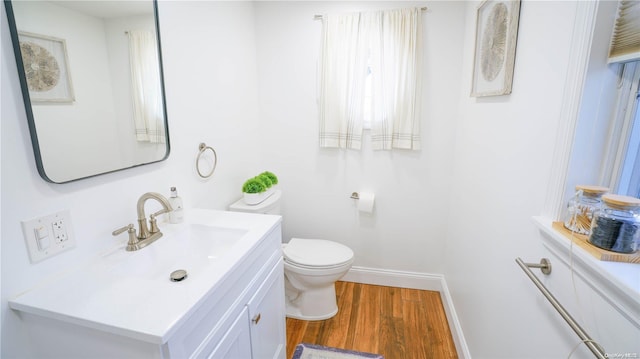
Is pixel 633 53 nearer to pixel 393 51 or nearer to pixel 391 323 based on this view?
pixel 393 51

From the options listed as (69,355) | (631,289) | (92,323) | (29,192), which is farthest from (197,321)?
(631,289)

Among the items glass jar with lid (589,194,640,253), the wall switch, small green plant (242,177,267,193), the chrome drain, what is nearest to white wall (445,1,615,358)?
glass jar with lid (589,194,640,253)

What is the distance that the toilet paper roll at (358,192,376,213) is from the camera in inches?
86.3

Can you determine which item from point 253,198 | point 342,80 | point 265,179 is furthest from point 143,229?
point 342,80

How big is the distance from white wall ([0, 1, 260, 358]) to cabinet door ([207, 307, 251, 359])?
530 mm

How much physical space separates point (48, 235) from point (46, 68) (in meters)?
0.50

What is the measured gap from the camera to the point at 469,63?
1781mm

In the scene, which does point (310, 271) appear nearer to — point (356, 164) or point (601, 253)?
point (356, 164)

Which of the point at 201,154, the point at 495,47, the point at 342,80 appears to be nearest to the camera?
the point at 495,47

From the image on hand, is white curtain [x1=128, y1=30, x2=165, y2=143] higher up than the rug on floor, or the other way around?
white curtain [x1=128, y1=30, x2=165, y2=143]

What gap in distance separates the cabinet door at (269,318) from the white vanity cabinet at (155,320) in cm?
7

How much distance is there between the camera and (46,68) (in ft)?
2.85

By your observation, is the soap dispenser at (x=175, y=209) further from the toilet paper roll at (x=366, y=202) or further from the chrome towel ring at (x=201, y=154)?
the toilet paper roll at (x=366, y=202)

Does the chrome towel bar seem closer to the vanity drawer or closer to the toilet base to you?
the vanity drawer
